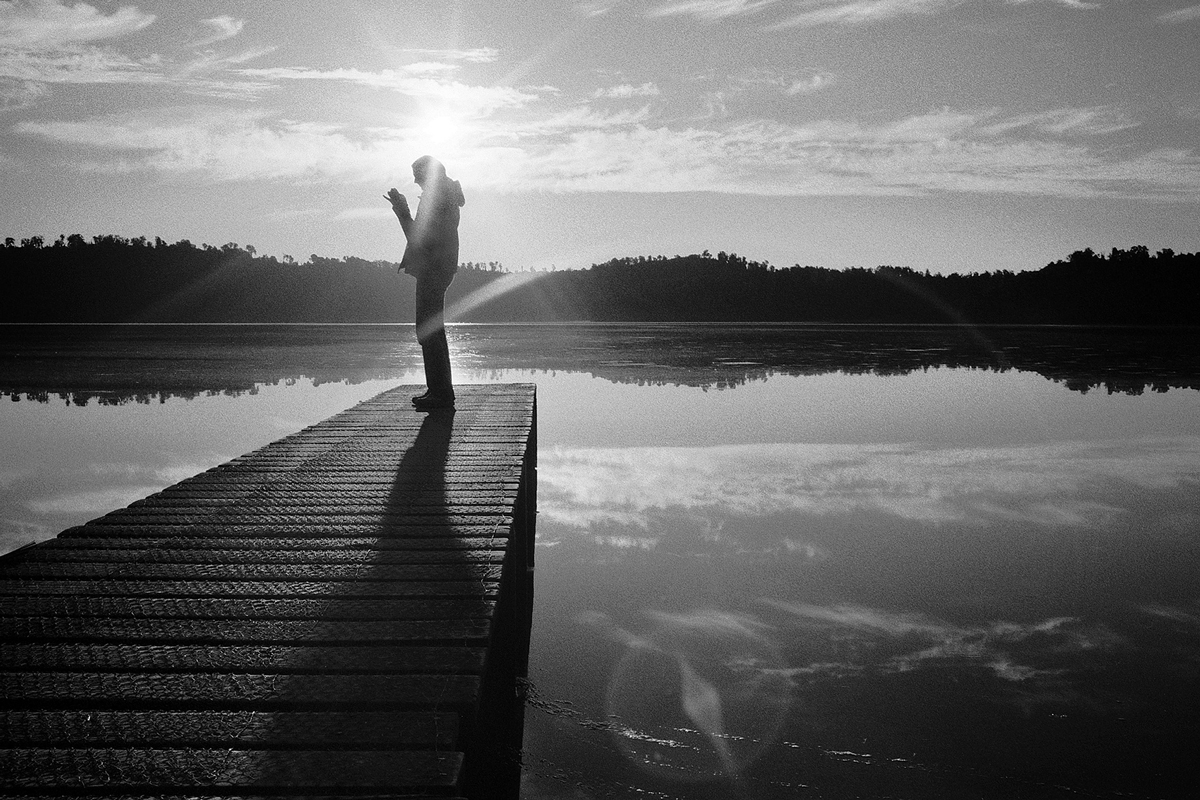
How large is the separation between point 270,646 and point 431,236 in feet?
20.5

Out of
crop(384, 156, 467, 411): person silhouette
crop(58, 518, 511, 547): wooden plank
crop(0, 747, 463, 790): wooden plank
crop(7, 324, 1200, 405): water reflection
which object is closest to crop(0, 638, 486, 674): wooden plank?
crop(0, 747, 463, 790): wooden plank

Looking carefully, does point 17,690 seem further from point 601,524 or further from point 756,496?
point 756,496

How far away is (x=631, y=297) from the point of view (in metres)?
96.4

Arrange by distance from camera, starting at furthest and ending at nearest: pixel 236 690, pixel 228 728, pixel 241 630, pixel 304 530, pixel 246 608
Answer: pixel 304 530 → pixel 246 608 → pixel 241 630 → pixel 236 690 → pixel 228 728

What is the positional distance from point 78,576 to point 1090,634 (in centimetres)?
556

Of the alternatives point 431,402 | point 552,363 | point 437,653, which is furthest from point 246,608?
point 552,363

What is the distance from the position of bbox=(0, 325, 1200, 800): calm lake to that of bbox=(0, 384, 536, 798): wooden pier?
2.86 feet

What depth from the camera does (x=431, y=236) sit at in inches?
355

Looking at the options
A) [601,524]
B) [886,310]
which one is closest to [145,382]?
[601,524]

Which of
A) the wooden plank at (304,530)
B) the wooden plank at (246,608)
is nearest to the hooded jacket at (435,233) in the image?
the wooden plank at (304,530)

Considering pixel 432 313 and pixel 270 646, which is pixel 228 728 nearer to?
pixel 270 646

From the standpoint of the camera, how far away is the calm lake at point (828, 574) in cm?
436

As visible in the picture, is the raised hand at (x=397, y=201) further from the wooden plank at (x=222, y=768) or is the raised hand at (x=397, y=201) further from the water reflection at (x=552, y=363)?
the water reflection at (x=552, y=363)

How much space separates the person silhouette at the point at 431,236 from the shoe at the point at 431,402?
4.11 feet
